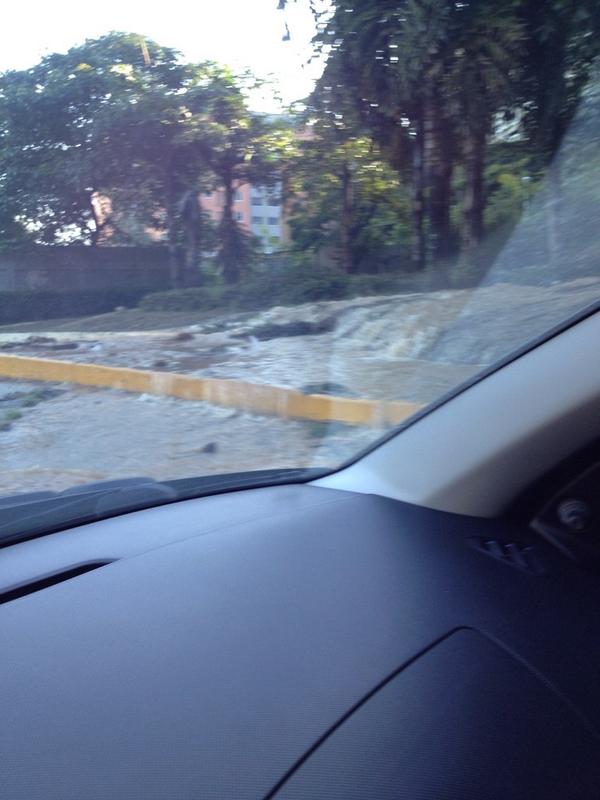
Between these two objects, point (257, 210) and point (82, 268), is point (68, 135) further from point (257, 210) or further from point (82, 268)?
point (257, 210)

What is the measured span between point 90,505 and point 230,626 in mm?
821

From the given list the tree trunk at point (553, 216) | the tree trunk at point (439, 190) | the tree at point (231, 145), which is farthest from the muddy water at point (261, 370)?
the tree at point (231, 145)

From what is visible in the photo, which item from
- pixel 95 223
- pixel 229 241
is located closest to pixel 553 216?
pixel 229 241

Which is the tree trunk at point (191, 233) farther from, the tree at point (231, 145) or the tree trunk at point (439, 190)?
the tree trunk at point (439, 190)

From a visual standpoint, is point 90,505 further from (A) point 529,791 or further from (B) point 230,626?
(A) point 529,791

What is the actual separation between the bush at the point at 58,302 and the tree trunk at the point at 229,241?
A: 86 centimetres

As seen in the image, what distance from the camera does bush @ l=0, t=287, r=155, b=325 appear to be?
842cm

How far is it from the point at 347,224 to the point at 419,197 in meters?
0.72

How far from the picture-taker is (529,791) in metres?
1.68

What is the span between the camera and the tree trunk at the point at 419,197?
7677mm

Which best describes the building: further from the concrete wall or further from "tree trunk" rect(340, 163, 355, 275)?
the concrete wall

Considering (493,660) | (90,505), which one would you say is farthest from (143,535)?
(493,660)

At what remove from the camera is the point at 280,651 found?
2006 mm

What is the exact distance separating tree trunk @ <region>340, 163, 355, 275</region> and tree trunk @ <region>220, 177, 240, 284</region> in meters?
0.99
